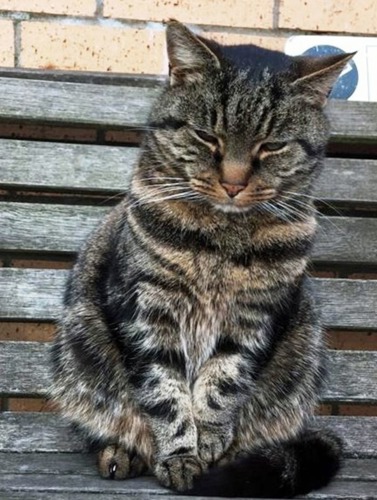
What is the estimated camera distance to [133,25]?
2.46 m

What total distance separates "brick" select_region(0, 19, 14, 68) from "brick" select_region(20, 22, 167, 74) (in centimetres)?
3

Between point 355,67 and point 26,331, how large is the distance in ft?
3.53

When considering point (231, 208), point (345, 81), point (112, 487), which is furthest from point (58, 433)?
point (345, 81)

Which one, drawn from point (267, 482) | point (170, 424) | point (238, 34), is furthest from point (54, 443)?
point (238, 34)

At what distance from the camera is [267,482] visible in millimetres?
1671

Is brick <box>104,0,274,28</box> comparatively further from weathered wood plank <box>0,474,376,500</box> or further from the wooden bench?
weathered wood plank <box>0,474,376,500</box>

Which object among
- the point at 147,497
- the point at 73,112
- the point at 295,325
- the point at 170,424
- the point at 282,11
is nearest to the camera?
the point at 147,497

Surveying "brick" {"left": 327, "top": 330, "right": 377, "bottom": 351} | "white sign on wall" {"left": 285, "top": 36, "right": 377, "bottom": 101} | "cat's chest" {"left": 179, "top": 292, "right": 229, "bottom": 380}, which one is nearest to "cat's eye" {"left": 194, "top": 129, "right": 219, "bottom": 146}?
"cat's chest" {"left": 179, "top": 292, "right": 229, "bottom": 380}

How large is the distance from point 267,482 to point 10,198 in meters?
1.07

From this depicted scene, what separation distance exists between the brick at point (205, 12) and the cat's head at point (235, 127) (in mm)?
678

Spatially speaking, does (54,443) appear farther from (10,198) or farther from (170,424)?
(10,198)

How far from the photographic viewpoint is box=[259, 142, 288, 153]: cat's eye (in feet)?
5.77

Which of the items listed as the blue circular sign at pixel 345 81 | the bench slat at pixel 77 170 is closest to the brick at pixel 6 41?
the bench slat at pixel 77 170

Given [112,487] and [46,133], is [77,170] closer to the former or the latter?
Answer: [46,133]
